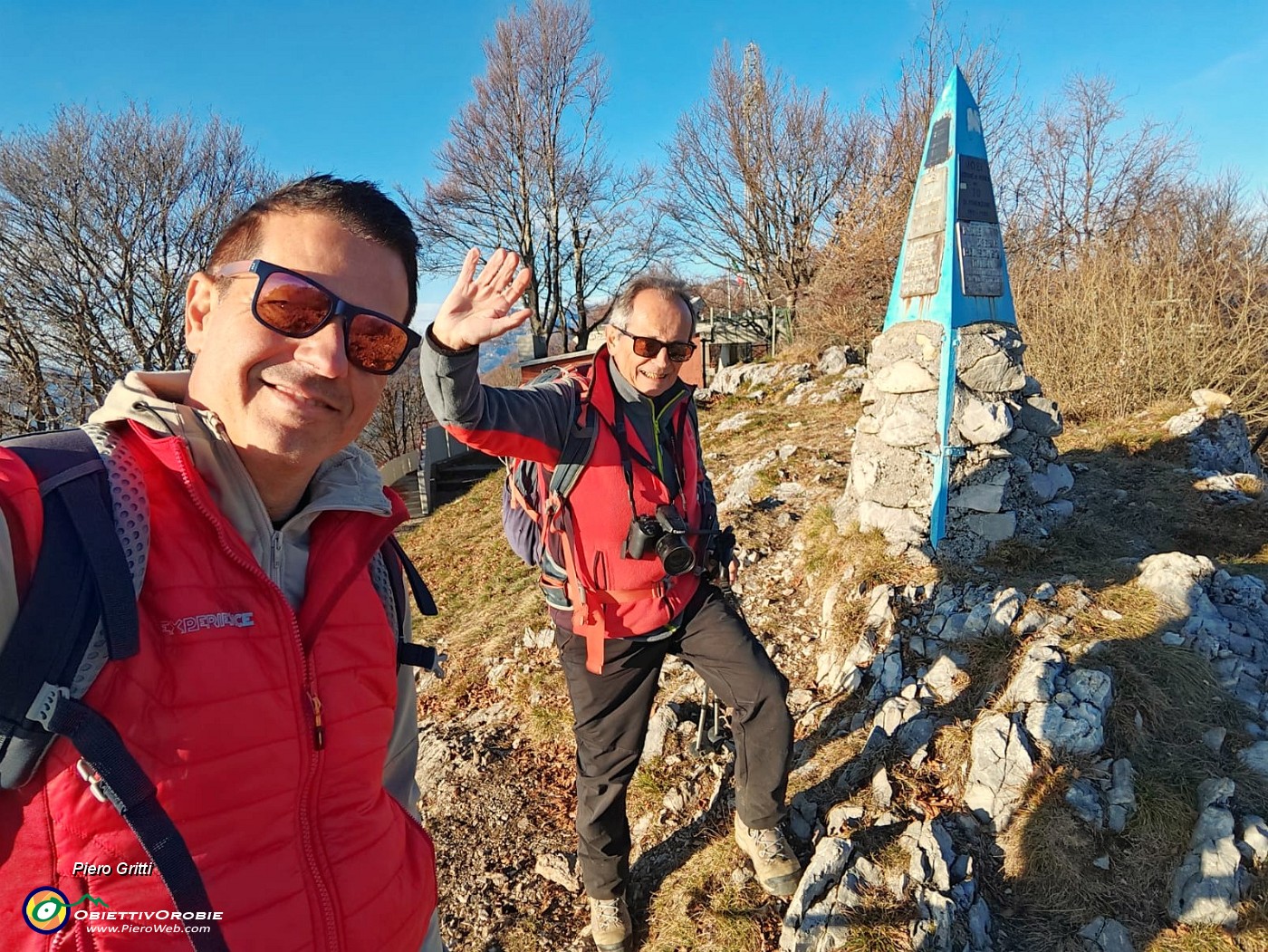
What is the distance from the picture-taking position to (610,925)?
106 inches

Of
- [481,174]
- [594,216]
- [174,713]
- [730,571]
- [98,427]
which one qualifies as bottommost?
[730,571]

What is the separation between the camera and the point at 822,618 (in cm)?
443

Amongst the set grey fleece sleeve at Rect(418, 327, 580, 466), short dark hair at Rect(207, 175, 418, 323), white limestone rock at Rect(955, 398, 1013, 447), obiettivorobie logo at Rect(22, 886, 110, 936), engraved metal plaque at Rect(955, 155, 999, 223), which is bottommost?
obiettivorobie logo at Rect(22, 886, 110, 936)

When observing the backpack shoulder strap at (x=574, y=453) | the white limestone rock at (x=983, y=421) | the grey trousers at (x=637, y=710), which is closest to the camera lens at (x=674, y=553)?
the grey trousers at (x=637, y=710)

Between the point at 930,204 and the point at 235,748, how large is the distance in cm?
479

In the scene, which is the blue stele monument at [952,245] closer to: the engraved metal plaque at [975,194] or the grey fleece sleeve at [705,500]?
the engraved metal plaque at [975,194]

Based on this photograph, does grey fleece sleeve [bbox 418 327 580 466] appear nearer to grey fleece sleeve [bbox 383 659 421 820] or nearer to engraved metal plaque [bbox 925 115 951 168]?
grey fleece sleeve [bbox 383 659 421 820]

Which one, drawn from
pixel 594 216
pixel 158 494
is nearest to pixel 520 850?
pixel 158 494

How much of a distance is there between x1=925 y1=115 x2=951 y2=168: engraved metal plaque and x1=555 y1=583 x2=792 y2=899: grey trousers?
346 centimetres

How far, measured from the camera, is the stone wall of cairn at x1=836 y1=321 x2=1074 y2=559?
4398mm

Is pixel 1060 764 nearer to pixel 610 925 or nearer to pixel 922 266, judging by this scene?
pixel 610 925

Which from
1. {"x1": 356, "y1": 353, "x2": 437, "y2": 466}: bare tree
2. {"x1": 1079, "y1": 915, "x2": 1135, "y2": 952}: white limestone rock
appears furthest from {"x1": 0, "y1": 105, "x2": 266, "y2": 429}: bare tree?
{"x1": 1079, "y1": 915, "x2": 1135, "y2": 952}: white limestone rock

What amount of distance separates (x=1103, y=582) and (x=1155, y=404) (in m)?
5.58

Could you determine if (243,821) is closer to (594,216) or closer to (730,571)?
(730,571)
